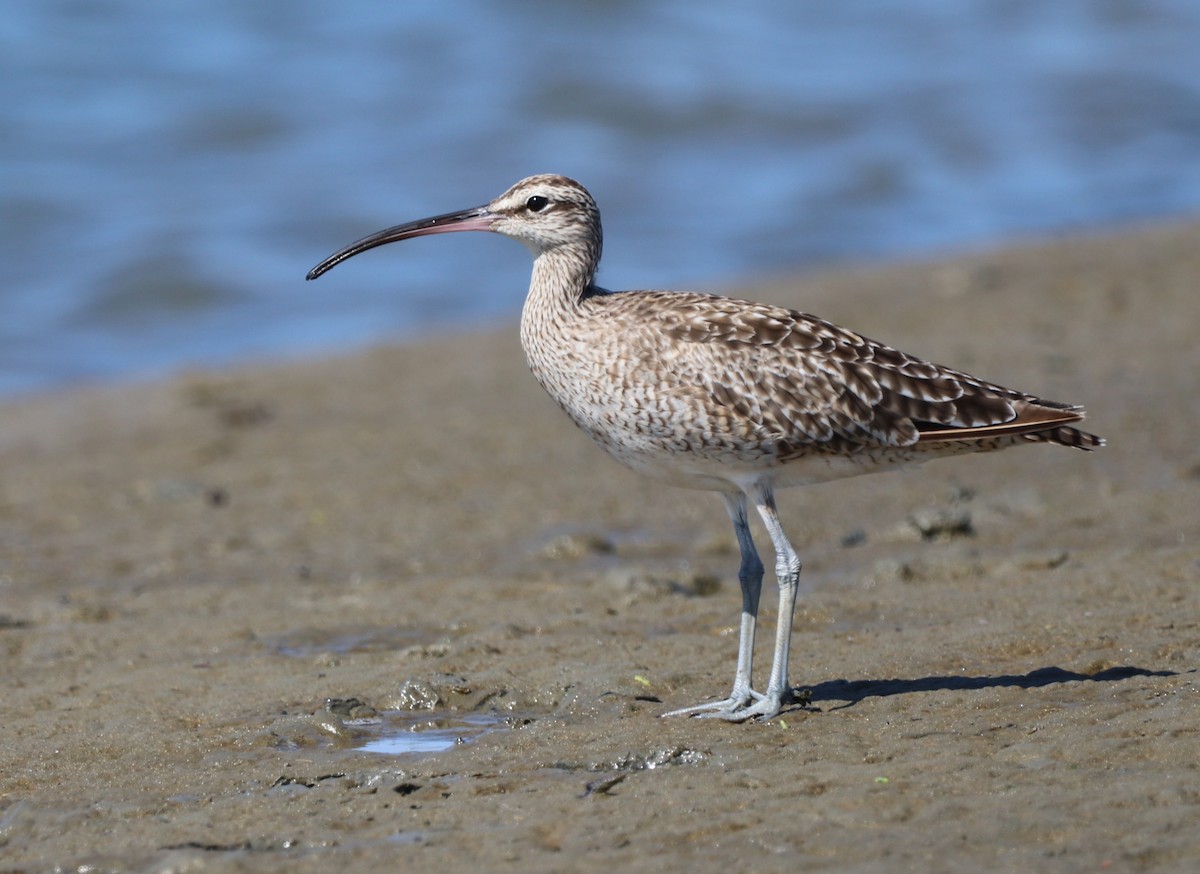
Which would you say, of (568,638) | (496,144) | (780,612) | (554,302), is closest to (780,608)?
(780,612)

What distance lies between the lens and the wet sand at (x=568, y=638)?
5.03 metres

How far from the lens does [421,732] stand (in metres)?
6.22

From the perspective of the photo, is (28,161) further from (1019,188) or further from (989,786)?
(989,786)

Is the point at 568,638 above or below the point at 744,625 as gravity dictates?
below

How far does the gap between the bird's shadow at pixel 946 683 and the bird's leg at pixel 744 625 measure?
0.71 feet

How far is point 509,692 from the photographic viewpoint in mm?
6543

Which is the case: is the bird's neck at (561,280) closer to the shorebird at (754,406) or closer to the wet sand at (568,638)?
the shorebird at (754,406)

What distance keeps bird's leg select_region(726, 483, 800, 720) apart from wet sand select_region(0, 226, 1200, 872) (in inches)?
3.9

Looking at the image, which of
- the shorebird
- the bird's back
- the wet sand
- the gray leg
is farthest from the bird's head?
the wet sand

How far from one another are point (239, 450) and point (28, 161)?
36.4ft

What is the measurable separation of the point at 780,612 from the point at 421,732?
137 centimetres

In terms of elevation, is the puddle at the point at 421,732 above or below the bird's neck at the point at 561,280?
below

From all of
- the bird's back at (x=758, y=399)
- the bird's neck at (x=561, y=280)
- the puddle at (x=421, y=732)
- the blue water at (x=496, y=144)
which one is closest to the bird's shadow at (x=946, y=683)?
the bird's back at (x=758, y=399)

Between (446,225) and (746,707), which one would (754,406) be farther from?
(446,225)
